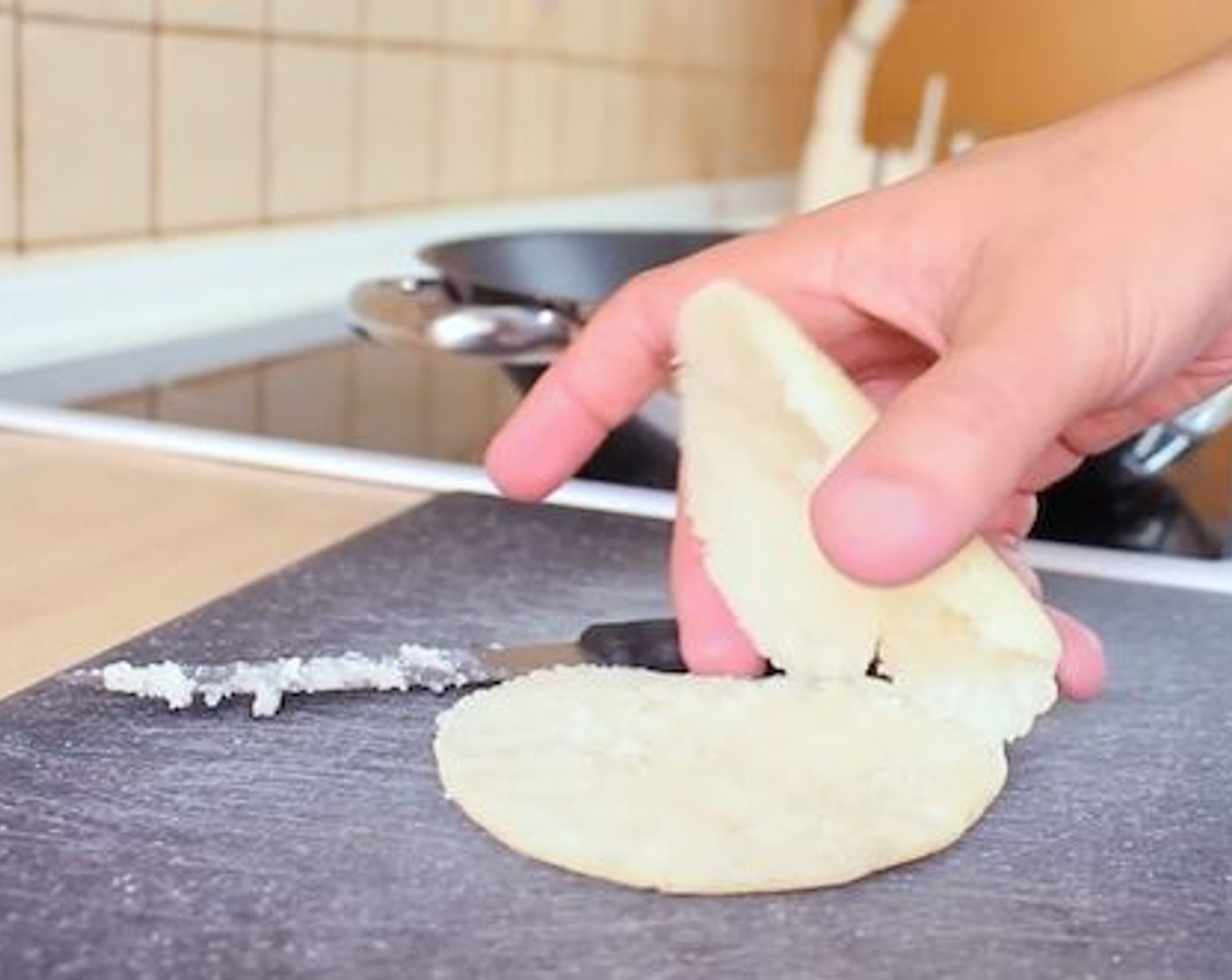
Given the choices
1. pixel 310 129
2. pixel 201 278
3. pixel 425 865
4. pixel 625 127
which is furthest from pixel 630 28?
pixel 425 865

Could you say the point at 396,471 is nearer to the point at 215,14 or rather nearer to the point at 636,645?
the point at 636,645

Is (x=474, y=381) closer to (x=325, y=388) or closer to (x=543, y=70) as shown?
(x=325, y=388)

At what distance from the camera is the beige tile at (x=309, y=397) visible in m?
0.81

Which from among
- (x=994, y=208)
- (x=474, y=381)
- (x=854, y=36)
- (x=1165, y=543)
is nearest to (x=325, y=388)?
(x=474, y=381)

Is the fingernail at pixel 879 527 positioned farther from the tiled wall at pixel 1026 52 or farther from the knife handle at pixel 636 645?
the tiled wall at pixel 1026 52

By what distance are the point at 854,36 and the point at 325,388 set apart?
82cm

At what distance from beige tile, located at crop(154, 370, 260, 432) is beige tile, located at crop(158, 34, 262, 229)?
5.4 inches

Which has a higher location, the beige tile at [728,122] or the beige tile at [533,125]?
the beige tile at [533,125]

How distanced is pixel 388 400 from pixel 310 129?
256mm

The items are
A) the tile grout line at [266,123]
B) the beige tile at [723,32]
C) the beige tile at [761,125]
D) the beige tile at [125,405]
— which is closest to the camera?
the beige tile at [125,405]

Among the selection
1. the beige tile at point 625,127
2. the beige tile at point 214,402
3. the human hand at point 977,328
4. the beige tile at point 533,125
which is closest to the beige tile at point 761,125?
the beige tile at point 625,127

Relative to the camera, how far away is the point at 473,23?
1267 mm

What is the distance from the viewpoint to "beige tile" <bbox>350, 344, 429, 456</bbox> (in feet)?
2.70

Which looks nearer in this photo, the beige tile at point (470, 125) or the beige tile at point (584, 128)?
the beige tile at point (470, 125)
